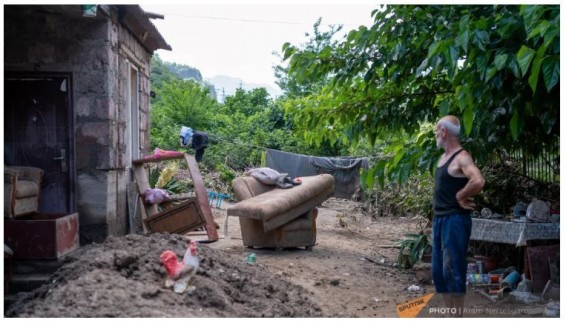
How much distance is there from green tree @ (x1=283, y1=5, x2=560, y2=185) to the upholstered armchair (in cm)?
297

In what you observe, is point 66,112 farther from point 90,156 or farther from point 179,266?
point 179,266

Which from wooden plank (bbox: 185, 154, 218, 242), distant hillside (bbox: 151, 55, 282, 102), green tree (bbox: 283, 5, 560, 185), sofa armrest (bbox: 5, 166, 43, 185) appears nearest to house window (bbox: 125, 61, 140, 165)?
wooden plank (bbox: 185, 154, 218, 242)

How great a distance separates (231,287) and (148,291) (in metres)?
0.92

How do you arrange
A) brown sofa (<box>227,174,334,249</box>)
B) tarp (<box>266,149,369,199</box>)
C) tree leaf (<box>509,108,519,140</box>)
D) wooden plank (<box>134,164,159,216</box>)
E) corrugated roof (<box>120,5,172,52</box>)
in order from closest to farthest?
tree leaf (<box>509,108,519,140</box>), corrugated roof (<box>120,5,172,52</box>), brown sofa (<box>227,174,334,249</box>), wooden plank (<box>134,164,159,216</box>), tarp (<box>266,149,369,199</box>)

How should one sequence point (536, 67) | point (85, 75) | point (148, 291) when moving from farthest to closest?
point (85, 75) < point (148, 291) < point (536, 67)

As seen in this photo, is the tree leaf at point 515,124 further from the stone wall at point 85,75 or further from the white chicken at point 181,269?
the stone wall at point 85,75

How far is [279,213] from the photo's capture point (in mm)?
8188

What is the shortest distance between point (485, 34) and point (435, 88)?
266 cm

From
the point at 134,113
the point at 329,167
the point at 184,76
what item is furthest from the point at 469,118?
the point at 184,76

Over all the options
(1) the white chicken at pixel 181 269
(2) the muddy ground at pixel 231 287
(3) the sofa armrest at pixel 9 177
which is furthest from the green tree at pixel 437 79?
(3) the sofa armrest at pixel 9 177

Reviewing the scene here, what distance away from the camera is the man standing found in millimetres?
4531

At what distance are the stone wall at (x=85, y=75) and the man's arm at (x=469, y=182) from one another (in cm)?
439

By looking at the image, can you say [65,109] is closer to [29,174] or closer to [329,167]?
[29,174]

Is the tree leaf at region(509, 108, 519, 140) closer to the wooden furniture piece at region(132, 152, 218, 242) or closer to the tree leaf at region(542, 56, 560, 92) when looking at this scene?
the tree leaf at region(542, 56, 560, 92)
